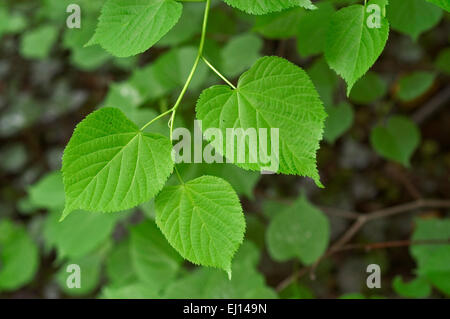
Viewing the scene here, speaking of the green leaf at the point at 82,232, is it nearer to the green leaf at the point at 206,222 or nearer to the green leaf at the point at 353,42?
the green leaf at the point at 206,222

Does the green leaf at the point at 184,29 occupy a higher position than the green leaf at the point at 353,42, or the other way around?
the green leaf at the point at 184,29

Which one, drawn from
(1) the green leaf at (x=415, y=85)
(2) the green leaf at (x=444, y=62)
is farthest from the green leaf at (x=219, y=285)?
(2) the green leaf at (x=444, y=62)

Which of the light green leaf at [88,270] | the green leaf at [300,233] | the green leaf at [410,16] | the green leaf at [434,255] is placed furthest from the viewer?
the light green leaf at [88,270]

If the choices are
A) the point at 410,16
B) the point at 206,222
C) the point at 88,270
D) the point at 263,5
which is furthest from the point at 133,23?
the point at 88,270

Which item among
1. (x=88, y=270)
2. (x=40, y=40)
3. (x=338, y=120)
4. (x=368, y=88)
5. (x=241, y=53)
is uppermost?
(x=40, y=40)

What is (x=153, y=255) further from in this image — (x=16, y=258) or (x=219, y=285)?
(x=16, y=258)
